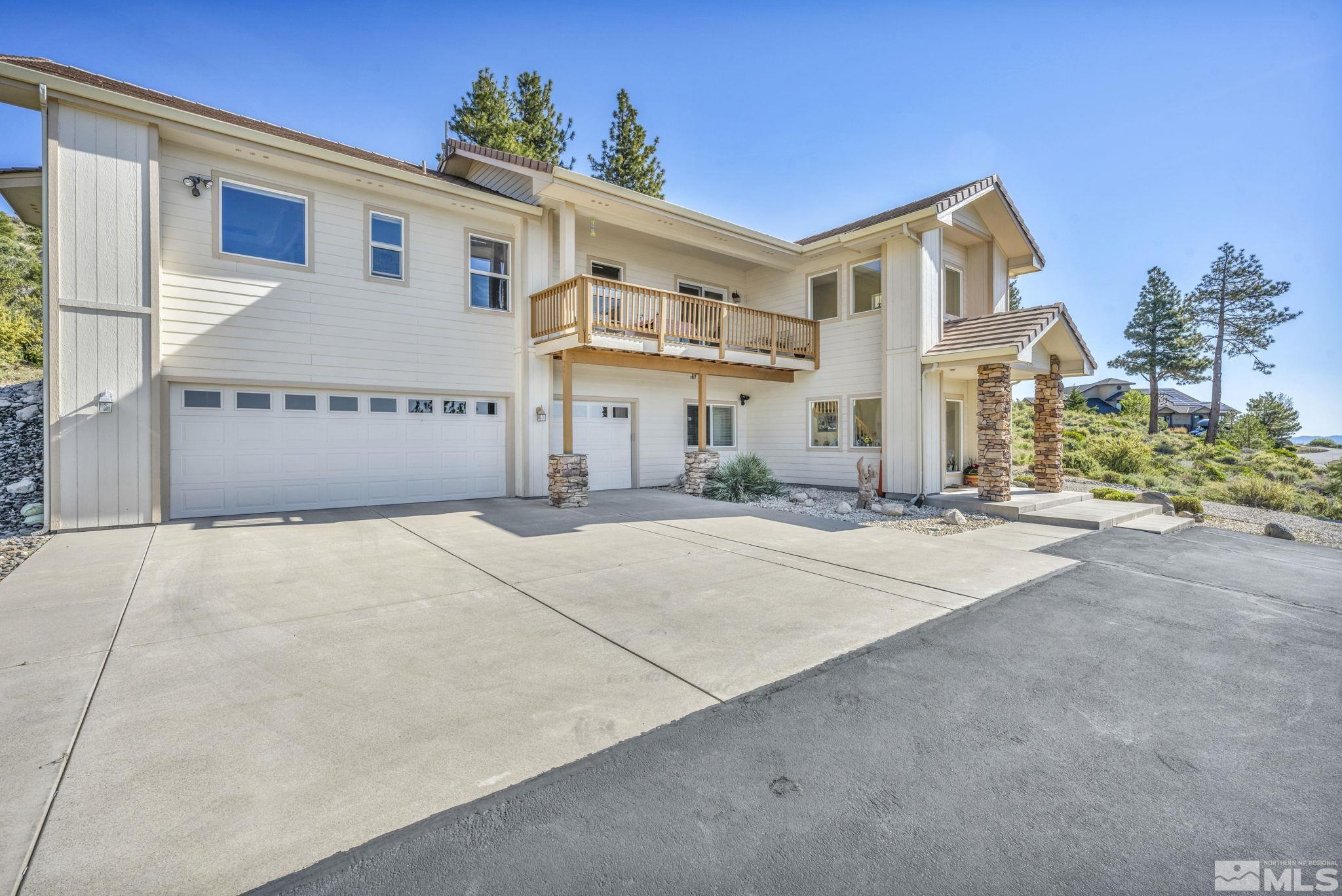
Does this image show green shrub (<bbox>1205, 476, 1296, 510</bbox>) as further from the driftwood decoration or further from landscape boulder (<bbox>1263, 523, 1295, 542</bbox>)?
the driftwood decoration

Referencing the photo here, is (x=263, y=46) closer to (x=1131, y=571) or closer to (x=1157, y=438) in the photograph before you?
(x=1131, y=571)

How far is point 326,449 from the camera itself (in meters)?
9.52

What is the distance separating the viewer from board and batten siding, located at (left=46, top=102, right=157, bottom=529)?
7277 mm

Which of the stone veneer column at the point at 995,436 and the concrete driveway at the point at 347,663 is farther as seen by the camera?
→ the stone veneer column at the point at 995,436

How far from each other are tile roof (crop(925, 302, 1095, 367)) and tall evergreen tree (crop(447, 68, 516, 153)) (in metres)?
15.9

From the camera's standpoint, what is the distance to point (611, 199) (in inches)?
406

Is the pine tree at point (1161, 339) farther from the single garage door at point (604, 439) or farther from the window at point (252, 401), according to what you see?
the window at point (252, 401)

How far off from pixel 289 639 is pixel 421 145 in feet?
53.4

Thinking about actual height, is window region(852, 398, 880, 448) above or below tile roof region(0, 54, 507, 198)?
below

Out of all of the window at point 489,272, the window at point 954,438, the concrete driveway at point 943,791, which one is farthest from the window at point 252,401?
the window at point 954,438

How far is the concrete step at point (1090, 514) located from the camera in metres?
8.57

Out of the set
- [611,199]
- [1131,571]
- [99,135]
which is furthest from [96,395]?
[1131,571]

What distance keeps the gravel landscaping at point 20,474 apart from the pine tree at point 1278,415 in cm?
4307

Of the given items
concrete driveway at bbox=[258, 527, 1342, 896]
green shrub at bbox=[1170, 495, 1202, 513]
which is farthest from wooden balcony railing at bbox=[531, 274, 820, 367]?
concrete driveway at bbox=[258, 527, 1342, 896]
